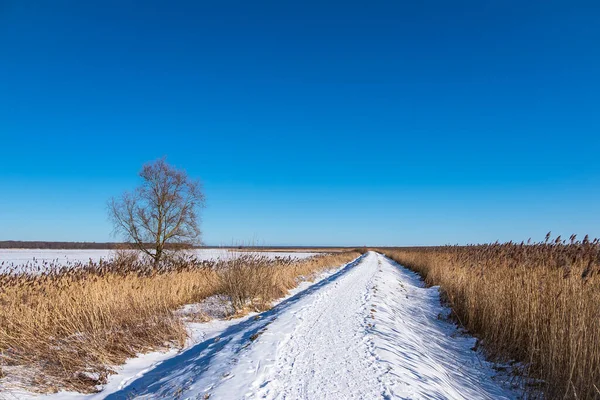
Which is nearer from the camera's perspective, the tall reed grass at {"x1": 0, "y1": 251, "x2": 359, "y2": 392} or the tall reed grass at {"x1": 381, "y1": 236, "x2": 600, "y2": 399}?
the tall reed grass at {"x1": 381, "y1": 236, "x2": 600, "y2": 399}

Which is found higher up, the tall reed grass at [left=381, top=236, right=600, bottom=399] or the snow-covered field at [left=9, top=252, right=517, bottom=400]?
the tall reed grass at [left=381, top=236, right=600, bottom=399]

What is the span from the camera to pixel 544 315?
489 cm

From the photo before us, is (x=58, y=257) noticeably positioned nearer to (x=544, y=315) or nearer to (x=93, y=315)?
(x=93, y=315)

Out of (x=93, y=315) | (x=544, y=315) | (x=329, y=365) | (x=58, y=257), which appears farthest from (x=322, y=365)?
(x=58, y=257)

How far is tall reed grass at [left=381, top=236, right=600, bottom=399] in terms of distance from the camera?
376 centimetres

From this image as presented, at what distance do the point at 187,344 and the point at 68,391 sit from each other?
238 centimetres

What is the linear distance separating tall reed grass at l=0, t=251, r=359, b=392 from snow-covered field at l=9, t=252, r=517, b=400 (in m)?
0.48

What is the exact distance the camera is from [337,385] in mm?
4023

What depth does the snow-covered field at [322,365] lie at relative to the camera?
3.93 meters

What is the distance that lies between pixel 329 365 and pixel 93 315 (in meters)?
5.81

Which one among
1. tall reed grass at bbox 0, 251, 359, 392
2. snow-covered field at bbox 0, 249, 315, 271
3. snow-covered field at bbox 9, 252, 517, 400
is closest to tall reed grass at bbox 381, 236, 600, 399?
snow-covered field at bbox 9, 252, 517, 400

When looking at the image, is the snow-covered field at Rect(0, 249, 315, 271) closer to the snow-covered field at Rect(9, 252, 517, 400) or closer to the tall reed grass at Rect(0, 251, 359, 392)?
the tall reed grass at Rect(0, 251, 359, 392)

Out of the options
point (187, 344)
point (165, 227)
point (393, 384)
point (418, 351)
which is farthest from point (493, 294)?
point (165, 227)

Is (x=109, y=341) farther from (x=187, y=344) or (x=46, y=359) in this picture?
(x=187, y=344)
